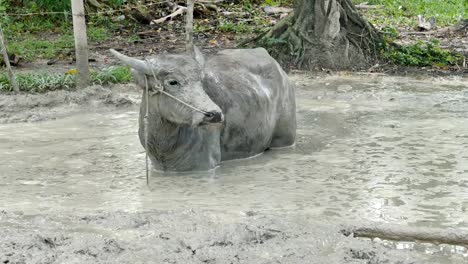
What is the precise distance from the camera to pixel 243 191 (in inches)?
239

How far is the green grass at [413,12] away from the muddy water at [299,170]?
630cm

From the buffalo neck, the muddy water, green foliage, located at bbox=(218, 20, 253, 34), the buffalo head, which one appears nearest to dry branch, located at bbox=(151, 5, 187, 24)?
green foliage, located at bbox=(218, 20, 253, 34)

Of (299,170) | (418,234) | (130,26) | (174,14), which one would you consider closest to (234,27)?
(174,14)

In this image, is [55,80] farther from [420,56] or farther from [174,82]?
[420,56]

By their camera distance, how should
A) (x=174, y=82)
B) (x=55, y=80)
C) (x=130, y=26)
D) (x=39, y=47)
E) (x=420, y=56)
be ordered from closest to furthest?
(x=174, y=82) → (x=55, y=80) → (x=420, y=56) → (x=39, y=47) → (x=130, y=26)

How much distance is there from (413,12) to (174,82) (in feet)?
39.0

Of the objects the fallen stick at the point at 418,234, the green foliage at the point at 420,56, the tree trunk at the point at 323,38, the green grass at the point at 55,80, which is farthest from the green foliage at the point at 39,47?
the fallen stick at the point at 418,234

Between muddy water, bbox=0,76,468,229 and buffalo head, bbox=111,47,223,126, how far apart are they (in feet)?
1.92

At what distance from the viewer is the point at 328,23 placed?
12281mm

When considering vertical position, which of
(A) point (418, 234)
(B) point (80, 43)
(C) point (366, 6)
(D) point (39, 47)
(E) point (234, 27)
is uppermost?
(B) point (80, 43)

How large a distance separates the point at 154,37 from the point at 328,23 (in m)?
Result: 3.39

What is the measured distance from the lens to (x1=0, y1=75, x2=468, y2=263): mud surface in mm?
4562

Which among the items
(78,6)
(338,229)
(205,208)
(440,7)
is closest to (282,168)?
(205,208)

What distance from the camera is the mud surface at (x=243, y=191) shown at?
4.56 meters
